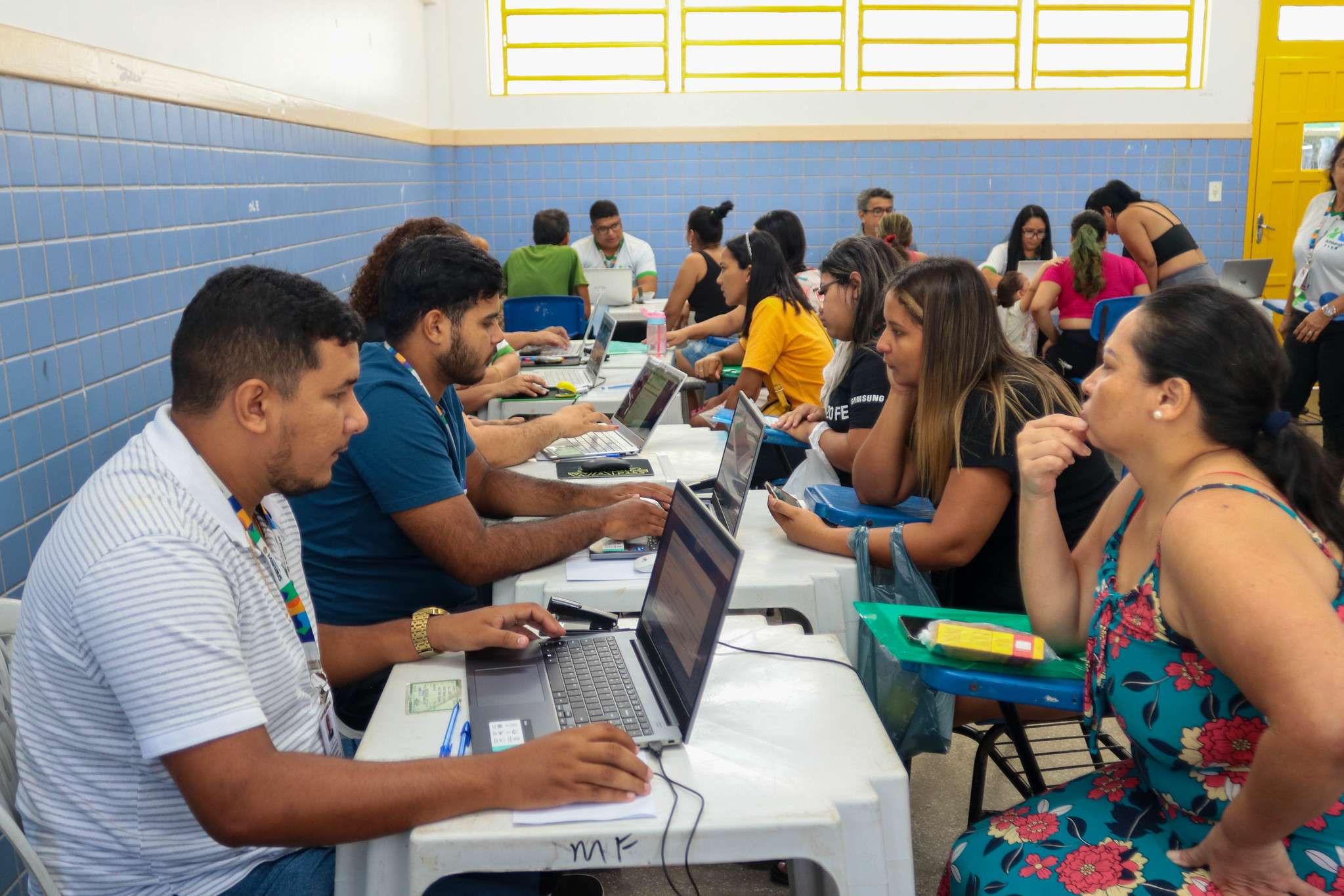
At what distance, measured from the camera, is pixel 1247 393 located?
52.5 inches

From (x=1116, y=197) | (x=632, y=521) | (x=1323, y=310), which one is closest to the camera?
(x=632, y=521)

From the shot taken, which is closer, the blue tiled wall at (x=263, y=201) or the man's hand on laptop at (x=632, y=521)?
the blue tiled wall at (x=263, y=201)

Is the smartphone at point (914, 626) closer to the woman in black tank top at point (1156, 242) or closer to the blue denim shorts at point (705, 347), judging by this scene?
the blue denim shorts at point (705, 347)

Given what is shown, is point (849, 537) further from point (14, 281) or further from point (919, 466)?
point (14, 281)

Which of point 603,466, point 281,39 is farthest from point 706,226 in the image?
point 603,466

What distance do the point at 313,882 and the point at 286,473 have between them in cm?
52

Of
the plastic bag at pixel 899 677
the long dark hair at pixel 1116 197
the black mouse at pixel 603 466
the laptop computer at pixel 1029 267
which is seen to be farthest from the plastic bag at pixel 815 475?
the laptop computer at pixel 1029 267

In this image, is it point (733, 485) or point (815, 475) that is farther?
point (815, 475)

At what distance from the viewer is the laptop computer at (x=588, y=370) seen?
431cm

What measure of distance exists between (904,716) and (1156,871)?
0.61 metres

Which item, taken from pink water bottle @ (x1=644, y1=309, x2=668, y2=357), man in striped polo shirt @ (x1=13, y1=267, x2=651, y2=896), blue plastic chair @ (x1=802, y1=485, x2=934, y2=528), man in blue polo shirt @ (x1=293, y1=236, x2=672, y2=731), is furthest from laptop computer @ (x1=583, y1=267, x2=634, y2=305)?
man in striped polo shirt @ (x1=13, y1=267, x2=651, y2=896)

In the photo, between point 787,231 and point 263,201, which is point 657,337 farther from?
point 263,201

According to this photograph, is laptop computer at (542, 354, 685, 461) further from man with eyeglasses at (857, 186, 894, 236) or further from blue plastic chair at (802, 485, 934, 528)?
man with eyeglasses at (857, 186, 894, 236)

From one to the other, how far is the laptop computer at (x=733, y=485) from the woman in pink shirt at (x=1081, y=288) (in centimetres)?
382
